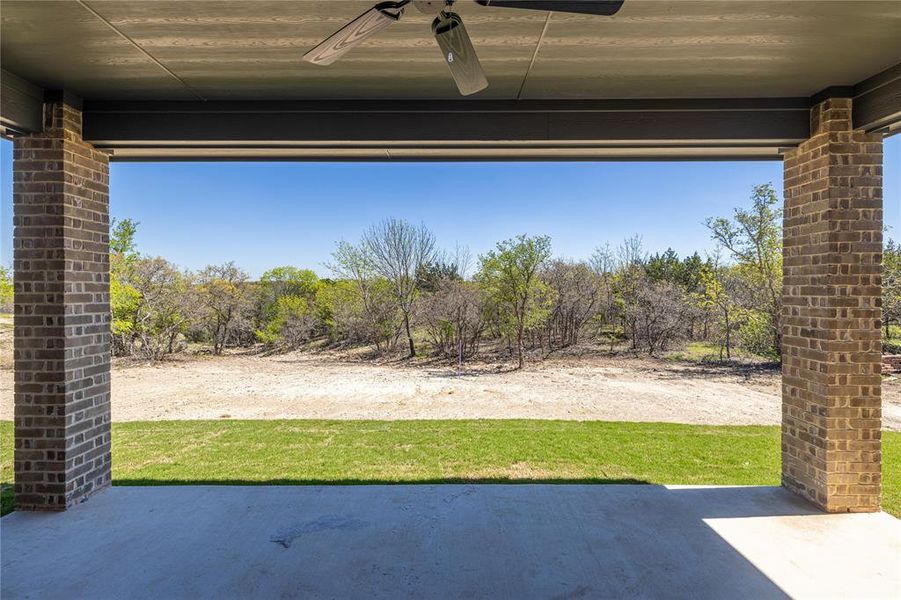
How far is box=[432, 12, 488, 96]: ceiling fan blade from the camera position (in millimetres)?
1729

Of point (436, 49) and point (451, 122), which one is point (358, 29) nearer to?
point (436, 49)

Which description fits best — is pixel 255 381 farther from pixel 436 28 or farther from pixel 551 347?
pixel 436 28

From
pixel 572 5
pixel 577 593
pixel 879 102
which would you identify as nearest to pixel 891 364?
pixel 879 102

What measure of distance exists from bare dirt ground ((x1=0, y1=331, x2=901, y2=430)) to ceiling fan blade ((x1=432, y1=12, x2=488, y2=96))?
18.1 ft

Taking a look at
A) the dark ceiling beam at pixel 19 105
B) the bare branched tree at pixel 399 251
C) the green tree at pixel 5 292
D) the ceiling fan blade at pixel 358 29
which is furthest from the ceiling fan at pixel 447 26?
the bare branched tree at pixel 399 251

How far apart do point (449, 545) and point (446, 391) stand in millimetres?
6119

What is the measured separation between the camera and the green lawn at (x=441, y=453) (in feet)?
13.6

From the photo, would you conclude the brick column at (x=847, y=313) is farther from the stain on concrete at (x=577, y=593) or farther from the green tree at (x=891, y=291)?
the green tree at (x=891, y=291)

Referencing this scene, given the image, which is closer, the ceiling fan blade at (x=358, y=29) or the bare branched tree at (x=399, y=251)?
the ceiling fan blade at (x=358, y=29)

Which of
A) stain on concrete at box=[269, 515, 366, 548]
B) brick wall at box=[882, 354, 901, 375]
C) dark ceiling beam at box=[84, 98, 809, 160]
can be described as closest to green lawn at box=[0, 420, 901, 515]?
stain on concrete at box=[269, 515, 366, 548]

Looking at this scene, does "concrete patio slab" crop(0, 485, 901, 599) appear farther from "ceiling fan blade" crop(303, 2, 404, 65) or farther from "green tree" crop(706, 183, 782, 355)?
"green tree" crop(706, 183, 782, 355)

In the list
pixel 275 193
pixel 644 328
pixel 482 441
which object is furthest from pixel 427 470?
pixel 275 193

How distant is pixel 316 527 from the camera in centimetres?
292

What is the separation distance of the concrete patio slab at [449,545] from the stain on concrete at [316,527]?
0.04 ft
